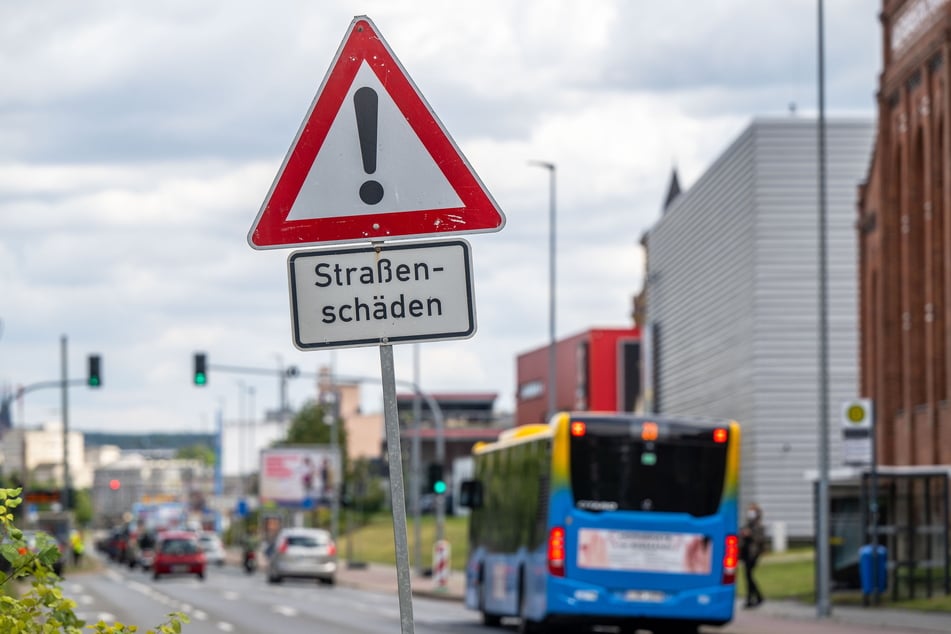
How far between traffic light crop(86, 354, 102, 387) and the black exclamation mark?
148 feet

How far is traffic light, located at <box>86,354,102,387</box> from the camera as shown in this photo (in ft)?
166

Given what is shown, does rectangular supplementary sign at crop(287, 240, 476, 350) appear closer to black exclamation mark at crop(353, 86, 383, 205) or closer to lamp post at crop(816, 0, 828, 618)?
black exclamation mark at crop(353, 86, 383, 205)

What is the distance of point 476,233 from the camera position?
640 centimetres

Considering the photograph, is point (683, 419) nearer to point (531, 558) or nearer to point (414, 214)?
point (531, 558)

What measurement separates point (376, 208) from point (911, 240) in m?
40.3

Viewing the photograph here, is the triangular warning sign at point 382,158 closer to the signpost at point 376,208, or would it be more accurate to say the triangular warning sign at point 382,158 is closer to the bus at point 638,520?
the signpost at point 376,208

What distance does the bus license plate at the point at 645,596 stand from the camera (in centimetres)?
2386

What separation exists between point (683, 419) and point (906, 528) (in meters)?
8.75

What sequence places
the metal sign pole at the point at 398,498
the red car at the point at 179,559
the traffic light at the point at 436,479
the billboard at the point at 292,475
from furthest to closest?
the billboard at the point at 292,475 → the red car at the point at 179,559 → the traffic light at the point at 436,479 → the metal sign pole at the point at 398,498

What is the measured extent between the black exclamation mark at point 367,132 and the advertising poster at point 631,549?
1783 centimetres

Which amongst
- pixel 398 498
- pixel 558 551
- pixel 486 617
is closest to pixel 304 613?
pixel 486 617

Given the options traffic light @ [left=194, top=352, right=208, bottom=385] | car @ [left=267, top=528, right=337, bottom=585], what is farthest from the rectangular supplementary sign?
car @ [left=267, top=528, right=337, bottom=585]

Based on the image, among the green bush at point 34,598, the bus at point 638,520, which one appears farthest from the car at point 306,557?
the green bush at point 34,598

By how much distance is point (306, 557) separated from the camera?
5759 centimetres
